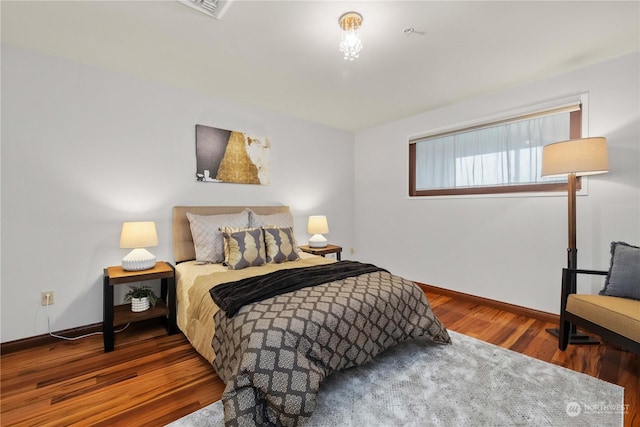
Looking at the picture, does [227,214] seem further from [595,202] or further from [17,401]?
[595,202]

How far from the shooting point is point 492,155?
3.27 meters

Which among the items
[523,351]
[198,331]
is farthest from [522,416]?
[198,331]

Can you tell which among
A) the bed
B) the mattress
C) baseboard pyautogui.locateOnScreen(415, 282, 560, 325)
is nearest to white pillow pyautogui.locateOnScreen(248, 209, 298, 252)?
the bed

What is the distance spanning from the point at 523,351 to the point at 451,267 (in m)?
1.39

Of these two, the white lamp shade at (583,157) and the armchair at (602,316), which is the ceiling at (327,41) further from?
the armchair at (602,316)

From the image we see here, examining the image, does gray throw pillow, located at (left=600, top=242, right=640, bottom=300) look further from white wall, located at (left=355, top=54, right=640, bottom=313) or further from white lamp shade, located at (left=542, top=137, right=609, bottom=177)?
white lamp shade, located at (left=542, top=137, right=609, bottom=177)

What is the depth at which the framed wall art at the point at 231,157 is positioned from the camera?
3176 millimetres

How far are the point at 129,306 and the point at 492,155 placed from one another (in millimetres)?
4128

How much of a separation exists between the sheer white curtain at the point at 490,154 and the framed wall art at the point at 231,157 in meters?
2.15

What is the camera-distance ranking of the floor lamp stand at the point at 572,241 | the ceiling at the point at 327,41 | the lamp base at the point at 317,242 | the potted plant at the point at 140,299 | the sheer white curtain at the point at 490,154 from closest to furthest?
the ceiling at the point at 327,41, the floor lamp stand at the point at 572,241, the potted plant at the point at 140,299, the sheer white curtain at the point at 490,154, the lamp base at the point at 317,242

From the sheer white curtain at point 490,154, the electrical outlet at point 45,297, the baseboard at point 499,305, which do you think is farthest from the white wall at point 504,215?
the electrical outlet at point 45,297

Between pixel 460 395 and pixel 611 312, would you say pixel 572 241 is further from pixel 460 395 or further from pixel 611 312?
pixel 460 395

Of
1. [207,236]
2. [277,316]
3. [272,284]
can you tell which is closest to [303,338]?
[277,316]

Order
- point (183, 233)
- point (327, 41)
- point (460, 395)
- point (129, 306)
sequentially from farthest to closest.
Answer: point (183, 233) < point (129, 306) < point (327, 41) < point (460, 395)
